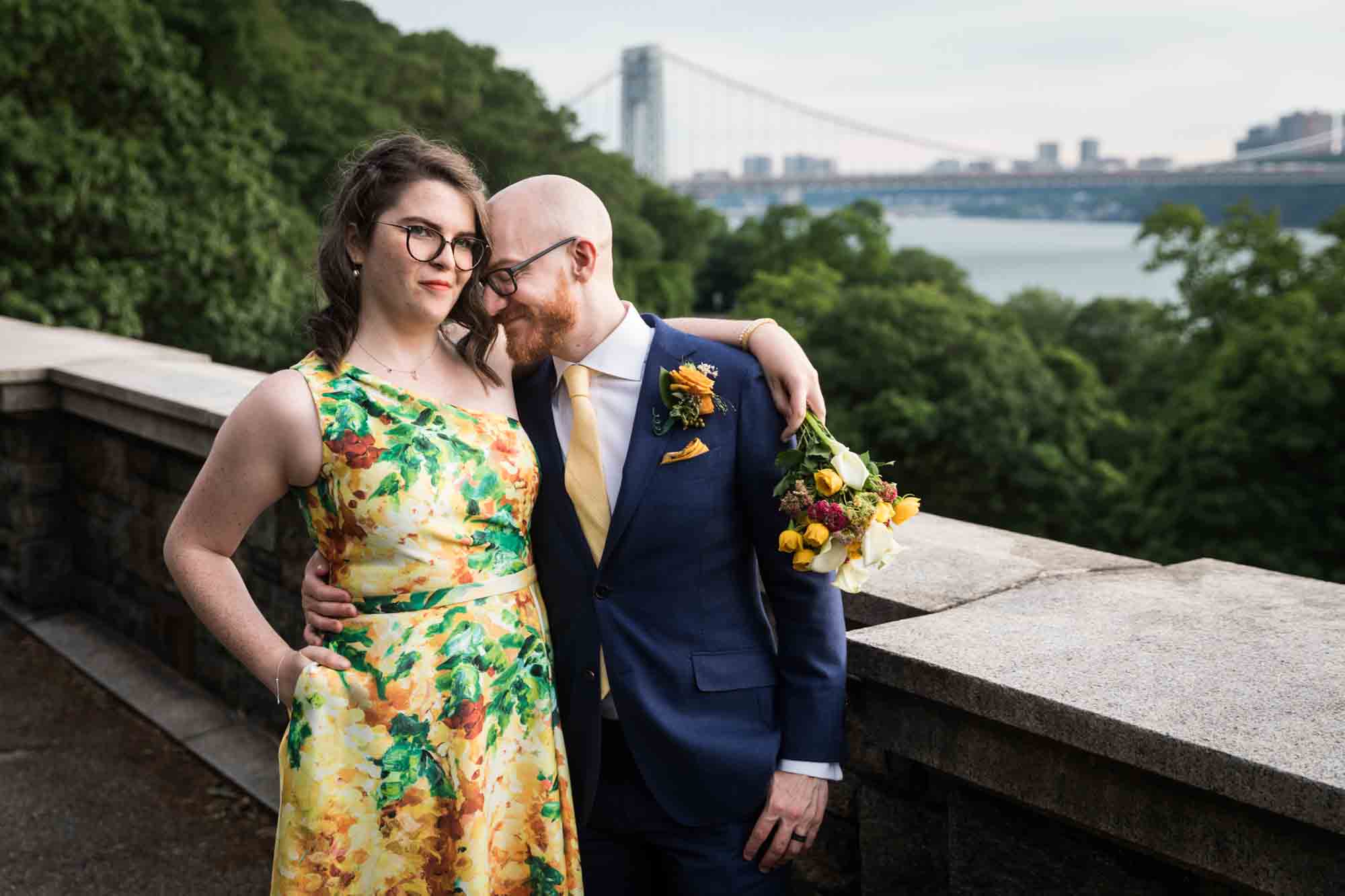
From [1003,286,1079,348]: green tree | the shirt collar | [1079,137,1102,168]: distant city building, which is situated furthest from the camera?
[1079,137,1102,168]: distant city building

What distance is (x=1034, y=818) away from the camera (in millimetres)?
1731

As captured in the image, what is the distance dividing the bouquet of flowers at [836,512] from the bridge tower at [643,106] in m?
70.5

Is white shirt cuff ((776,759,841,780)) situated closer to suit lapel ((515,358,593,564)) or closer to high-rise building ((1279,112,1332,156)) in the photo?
suit lapel ((515,358,593,564))

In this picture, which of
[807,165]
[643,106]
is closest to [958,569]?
[807,165]

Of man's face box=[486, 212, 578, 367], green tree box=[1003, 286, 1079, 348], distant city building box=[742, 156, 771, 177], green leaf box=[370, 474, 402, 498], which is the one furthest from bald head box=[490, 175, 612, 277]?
distant city building box=[742, 156, 771, 177]

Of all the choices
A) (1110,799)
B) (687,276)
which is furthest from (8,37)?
(687,276)

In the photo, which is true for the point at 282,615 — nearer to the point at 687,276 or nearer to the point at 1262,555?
the point at 1262,555

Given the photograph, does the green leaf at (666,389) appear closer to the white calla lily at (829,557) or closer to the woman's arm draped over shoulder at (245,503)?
the white calla lily at (829,557)

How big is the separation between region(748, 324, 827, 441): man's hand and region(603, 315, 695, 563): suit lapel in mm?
113

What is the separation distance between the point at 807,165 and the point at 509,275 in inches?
2538

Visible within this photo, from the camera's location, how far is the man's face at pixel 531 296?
6.05 feet

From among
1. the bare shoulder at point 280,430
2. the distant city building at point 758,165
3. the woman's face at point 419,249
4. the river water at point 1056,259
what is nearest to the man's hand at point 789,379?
the woman's face at point 419,249

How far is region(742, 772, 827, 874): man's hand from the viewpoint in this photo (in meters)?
1.86

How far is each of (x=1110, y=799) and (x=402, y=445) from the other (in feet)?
3.49
